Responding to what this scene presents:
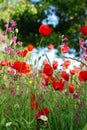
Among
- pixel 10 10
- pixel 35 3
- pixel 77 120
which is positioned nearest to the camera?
pixel 77 120

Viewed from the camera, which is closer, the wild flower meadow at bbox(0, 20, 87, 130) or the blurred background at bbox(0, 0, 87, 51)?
the wild flower meadow at bbox(0, 20, 87, 130)

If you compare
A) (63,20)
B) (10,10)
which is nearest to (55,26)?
(63,20)

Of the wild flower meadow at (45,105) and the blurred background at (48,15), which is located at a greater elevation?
the blurred background at (48,15)

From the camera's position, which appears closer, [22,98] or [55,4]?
[22,98]

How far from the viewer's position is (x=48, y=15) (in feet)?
72.1

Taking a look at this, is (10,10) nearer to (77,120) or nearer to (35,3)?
(35,3)

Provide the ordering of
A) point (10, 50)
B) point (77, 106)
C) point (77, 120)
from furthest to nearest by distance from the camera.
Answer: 1. point (10, 50)
2. point (77, 106)
3. point (77, 120)

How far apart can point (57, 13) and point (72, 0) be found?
142 centimetres

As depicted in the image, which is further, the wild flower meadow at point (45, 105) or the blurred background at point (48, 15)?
the blurred background at point (48, 15)

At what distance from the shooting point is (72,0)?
20.8 metres

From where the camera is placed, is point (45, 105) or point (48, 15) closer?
point (45, 105)

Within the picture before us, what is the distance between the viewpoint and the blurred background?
20656 millimetres

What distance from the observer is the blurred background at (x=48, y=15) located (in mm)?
20656

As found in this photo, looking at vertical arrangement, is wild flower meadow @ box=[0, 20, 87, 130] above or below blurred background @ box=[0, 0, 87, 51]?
below
